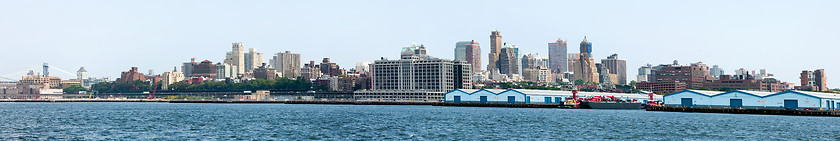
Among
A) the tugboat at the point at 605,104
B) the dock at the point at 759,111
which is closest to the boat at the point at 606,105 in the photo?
the tugboat at the point at 605,104

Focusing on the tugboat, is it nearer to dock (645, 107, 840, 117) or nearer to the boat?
the boat

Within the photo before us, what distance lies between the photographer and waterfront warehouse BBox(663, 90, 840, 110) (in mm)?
136125

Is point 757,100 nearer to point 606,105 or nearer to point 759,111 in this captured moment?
point 759,111

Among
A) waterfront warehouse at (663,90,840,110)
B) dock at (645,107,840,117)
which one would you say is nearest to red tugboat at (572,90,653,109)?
waterfront warehouse at (663,90,840,110)

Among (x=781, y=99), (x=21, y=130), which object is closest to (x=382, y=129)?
(x=21, y=130)

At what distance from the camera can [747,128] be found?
90500 millimetres

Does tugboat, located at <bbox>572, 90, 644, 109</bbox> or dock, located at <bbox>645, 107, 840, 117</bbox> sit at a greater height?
tugboat, located at <bbox>572, 90, 644, 109</bbox>

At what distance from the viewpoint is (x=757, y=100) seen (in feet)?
469

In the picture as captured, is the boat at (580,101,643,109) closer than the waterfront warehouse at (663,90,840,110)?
No

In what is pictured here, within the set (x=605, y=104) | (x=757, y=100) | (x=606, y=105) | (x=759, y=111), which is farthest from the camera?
(x=605, y=104)

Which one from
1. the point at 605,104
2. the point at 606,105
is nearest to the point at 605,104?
the point at 605,104

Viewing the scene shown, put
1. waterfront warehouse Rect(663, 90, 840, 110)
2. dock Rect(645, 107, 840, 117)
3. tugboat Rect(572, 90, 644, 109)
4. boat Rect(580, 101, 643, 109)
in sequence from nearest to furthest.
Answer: dock Rect(645, 107, 840, 117) → waterfront warehouse Rect(663, 90, 840, 110) → boat Rect(580, 101, 643, 109) → tugboat Rect(572, 90, 644, 109)

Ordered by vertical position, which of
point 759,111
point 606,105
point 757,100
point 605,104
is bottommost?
point 759,111

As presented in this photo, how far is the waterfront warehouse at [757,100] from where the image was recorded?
136125mm
